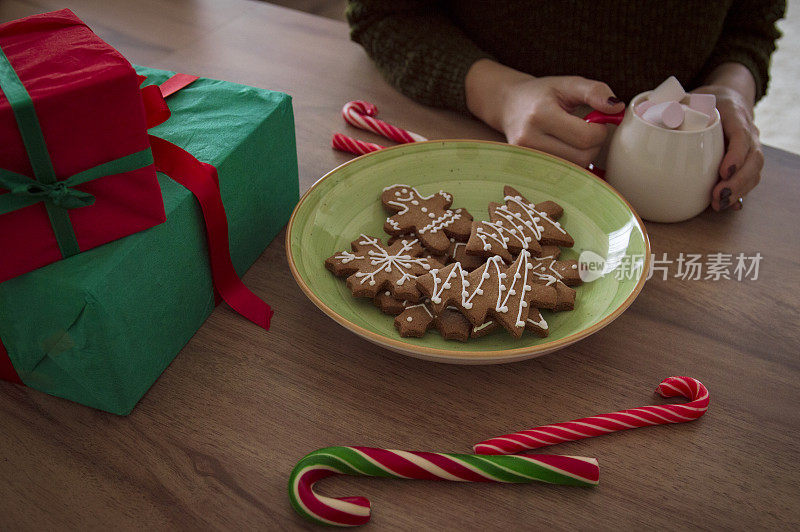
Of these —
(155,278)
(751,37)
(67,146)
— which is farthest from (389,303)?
(751,37)

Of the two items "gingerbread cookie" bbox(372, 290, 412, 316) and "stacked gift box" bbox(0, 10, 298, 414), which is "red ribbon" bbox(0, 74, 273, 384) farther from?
"gingerbread cookie" bbox(372, 290, 412, 316)

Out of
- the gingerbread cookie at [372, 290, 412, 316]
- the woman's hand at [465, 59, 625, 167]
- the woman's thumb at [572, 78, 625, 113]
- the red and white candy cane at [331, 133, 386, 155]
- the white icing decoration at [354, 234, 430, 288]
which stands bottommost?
the gingerbread cookie at [372, 290, 412, 316]

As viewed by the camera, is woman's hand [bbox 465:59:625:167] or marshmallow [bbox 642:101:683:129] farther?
woman's hand [bbox 465:59:625:167]

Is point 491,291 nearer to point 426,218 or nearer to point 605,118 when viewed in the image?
point 426,218

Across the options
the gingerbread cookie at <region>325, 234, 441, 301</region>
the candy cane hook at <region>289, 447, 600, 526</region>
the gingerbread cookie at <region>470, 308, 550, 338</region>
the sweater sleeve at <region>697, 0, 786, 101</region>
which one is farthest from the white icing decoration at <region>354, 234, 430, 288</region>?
the sweater sleeve at <region>697, 0, 786, 101</region>

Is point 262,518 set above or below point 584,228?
below

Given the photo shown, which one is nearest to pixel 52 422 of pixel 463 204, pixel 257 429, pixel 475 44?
pixel 257 429

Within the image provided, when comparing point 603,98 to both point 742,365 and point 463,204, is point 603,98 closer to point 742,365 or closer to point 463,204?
point 463,204
